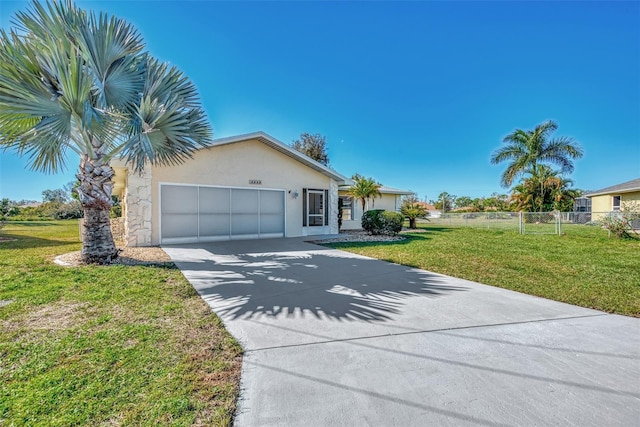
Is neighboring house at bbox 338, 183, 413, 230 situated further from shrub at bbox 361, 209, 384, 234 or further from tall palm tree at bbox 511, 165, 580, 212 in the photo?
tall palm tree at bbox 511, 165, 580, 212

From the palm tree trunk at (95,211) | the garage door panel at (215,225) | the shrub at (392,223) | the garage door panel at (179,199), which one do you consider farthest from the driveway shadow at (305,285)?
the shrub at (392,223)

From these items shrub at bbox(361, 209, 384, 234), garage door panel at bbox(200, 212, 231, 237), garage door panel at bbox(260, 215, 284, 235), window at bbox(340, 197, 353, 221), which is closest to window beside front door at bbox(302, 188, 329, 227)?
garage door panel at bbox(260, 215, 284, 235)

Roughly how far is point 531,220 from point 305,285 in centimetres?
2157

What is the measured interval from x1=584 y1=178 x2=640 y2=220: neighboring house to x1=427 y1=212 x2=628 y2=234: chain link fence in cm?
253

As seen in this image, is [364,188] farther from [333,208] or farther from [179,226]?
[179,226]

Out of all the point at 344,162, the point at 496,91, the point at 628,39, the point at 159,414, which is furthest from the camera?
the point at 344,162

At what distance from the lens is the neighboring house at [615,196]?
19.0 meters

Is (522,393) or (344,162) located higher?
(344,162)

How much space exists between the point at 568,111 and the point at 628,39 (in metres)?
10.5

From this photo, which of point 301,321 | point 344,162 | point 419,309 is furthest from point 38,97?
point 344,162

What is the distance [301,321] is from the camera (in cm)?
374

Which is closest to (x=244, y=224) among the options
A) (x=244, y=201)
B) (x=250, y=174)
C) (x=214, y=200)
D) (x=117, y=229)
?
(x=244, y=201)

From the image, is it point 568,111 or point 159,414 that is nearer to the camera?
point 159,414

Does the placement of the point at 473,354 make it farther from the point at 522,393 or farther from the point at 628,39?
the point at 628,39
